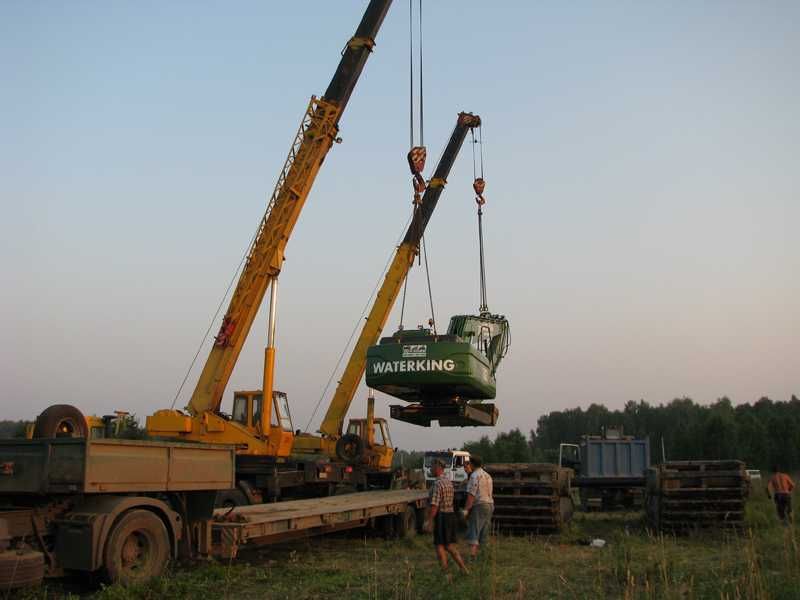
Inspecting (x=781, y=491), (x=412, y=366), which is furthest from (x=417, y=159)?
(x=781, y=491)

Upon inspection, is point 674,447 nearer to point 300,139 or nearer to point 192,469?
point 300,139

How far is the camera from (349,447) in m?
22.6

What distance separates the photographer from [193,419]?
18.8 meters

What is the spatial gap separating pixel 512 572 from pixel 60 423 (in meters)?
6.59

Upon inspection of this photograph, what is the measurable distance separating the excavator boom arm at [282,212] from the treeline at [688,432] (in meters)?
22.3

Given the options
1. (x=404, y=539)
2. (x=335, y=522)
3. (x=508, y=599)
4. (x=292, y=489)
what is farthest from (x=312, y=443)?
(x=508, y=599)

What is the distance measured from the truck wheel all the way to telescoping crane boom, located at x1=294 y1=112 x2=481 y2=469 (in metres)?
13.2

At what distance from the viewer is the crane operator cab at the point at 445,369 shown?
16.4 meters

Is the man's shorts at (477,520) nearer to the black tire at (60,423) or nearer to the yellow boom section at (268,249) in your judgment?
the black tire at (60,423)

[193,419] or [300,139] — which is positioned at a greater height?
[300,139]

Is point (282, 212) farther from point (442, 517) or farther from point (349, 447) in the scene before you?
point (442, 517)

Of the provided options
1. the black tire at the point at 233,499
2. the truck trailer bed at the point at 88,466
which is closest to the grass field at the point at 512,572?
the truck trailer bed at the point at 88,466

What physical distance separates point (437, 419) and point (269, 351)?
167 inches

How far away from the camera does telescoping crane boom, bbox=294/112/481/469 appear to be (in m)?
24.6
